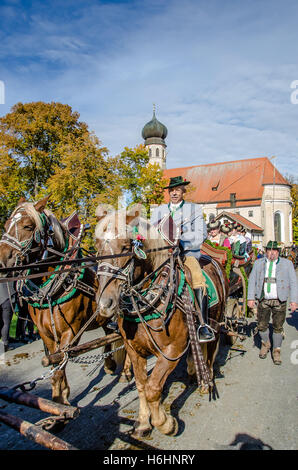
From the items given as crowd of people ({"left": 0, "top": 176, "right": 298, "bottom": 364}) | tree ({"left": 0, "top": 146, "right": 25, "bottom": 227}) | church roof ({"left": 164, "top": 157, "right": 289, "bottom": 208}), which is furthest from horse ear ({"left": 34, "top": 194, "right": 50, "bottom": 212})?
church roof ({"left": 164, "top": 157, "right": 289, "bottom": 208})

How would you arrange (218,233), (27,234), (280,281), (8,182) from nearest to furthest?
(27,234) < (280,281) < (218,233) < (8,182)

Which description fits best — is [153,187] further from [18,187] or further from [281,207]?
[281,207]

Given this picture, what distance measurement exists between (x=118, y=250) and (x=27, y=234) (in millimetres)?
1249

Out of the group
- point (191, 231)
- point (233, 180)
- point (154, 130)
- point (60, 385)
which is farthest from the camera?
point (154, 130)

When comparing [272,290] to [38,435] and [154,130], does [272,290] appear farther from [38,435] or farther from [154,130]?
[154,130]

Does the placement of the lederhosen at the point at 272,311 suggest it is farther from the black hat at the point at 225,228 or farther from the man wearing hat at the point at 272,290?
the black hat at the point at 225,228

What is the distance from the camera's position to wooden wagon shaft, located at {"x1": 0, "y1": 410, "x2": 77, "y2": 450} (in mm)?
2106

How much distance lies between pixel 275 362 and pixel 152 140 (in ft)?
164

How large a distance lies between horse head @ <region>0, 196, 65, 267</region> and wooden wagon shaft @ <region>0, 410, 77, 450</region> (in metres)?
1.43

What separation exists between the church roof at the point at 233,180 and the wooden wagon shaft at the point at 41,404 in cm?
4141

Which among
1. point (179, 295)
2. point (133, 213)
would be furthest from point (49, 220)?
point (179, 295)

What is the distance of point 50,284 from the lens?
373 centimetres
